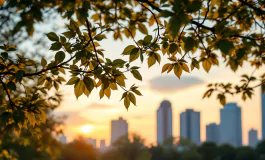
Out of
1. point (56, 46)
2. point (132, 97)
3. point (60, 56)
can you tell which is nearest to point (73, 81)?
point (60, 56)

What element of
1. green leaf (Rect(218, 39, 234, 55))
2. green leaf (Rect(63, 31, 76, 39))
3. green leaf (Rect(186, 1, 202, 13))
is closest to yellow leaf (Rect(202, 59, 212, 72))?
green leaf (Rect(63, 31, 76, 39))

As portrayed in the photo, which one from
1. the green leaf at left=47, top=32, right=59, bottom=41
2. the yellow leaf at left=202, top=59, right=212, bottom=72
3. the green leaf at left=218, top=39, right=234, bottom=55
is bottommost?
the green leaf at left=218, top=39, right=234, bottom=55

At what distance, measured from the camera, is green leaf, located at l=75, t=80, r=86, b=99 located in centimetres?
415

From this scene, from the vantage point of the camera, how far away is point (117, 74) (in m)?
4.32

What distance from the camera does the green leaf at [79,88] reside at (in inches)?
163

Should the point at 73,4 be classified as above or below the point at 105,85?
above

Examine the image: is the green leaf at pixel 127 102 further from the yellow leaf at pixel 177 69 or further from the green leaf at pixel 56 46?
the green leaf at pixel 56 46

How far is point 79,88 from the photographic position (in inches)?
164

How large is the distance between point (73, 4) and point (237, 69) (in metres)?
3.59

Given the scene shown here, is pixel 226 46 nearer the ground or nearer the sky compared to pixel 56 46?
nearer the ground

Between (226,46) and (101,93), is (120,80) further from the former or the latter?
(226,46)

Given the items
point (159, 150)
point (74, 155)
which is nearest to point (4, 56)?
point (74, 155)

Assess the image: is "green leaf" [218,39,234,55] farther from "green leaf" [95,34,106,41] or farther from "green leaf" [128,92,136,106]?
"green leaf" [95,34,106,41]

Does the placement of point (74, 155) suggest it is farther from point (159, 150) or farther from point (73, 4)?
point (73, 4)
